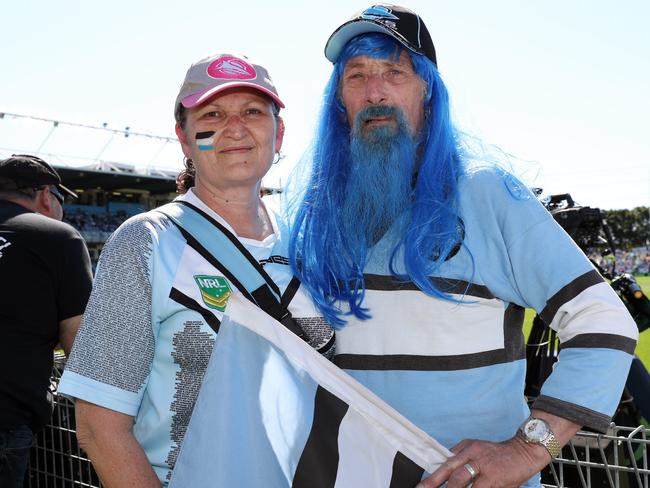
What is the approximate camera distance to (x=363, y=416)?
1.58m

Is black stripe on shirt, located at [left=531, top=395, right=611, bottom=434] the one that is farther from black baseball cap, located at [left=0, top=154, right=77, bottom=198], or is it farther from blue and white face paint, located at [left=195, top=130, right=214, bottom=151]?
black baseball cap, located at [left=0, top=154, right=77, bottom=198]

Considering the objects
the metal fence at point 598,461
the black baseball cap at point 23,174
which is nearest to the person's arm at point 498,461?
the metal fence at point 598,461

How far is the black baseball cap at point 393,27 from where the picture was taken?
6.66 feet

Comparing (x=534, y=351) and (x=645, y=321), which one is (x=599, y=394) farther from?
(x=645, y=321)

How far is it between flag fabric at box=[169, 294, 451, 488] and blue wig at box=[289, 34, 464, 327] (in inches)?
14.7

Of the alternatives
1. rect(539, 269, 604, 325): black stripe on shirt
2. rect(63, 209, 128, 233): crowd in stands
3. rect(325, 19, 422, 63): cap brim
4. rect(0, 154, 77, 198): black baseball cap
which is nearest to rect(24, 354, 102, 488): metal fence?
rect(0, 154, 77, 198): black baseball cap

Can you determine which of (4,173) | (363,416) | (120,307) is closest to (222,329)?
(120,307)

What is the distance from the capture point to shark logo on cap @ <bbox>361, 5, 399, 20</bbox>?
6.72ft

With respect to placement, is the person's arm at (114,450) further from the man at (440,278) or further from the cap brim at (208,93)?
the cap brim at (208,93)

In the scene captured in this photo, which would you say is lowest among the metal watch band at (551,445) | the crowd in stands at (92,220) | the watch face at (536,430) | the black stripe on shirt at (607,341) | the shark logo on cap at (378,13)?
the metal watch band at (551,445)

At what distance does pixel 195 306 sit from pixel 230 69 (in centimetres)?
74

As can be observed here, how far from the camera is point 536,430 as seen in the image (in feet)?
5.29

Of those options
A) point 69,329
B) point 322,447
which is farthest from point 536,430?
point 69,329

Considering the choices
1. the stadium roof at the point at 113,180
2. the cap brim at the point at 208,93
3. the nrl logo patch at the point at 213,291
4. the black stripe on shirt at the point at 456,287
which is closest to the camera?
the nrl logo patch at the point at 213,291
